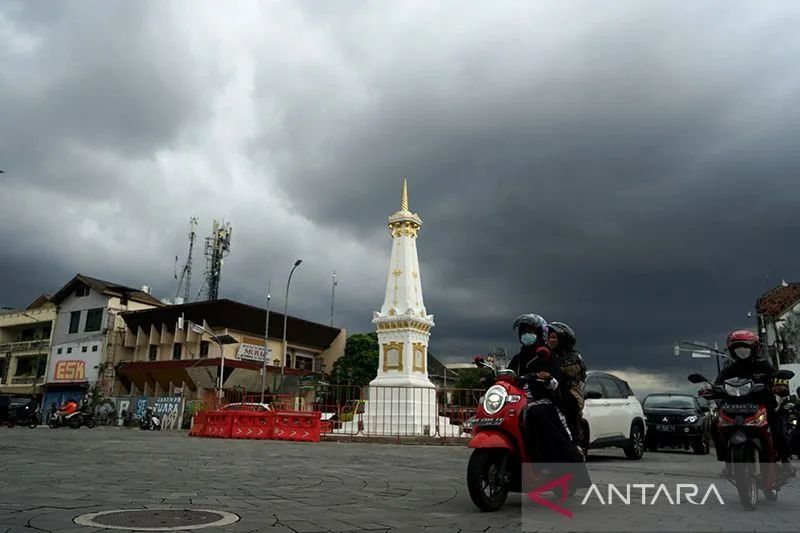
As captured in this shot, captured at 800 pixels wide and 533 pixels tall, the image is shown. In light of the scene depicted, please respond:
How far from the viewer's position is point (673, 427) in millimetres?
16359

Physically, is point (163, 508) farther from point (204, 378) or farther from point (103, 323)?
point (103, 323)

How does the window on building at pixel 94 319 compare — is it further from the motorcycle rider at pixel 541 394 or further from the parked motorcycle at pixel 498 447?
the parked motorcycle at pixel 498 447

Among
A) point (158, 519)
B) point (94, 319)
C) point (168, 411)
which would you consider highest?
point (94, 319)

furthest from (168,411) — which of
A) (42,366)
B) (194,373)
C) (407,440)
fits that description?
(42,366)

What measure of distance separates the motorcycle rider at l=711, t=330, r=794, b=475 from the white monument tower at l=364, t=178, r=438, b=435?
17.0 meters

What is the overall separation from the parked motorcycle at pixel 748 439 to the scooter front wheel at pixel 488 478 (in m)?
2.25

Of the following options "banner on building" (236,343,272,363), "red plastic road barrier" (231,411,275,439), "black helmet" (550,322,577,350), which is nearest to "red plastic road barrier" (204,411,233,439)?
"red plastic road barrier" (231,411,275,439)

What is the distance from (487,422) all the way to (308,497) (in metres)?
2.10

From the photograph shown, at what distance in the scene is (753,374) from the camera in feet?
20.7

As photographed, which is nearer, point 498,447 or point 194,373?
point 498,447

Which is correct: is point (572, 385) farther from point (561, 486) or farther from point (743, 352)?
point (743, 352)

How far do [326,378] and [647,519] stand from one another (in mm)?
49324

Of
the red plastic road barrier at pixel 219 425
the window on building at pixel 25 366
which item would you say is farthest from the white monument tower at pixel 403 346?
the window on building at pixel 25 366

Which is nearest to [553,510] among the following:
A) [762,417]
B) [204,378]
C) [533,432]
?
[533,432]
